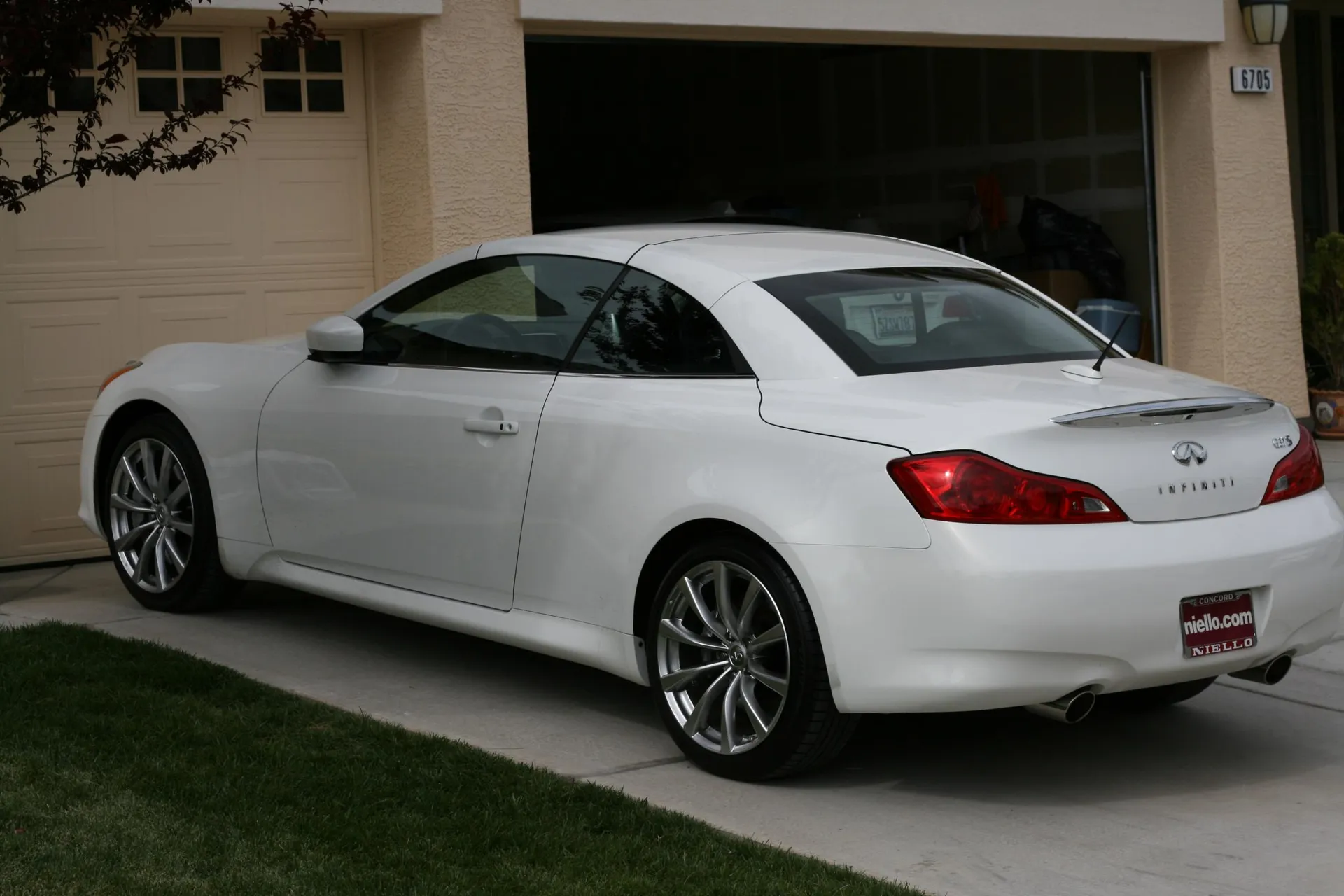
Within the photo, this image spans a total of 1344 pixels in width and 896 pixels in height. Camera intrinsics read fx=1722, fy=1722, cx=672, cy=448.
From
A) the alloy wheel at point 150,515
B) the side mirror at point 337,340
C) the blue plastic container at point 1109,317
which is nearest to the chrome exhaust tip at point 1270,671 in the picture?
the side mirror at point 337,340

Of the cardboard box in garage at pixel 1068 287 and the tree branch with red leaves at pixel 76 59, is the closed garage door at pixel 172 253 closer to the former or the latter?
the tree branch with red leaves at pixel 76 59

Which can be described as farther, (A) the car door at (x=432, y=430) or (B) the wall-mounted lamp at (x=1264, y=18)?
(B) the wall-mounted lamp at (x=1264, y=18)

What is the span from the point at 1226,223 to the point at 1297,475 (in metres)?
7.53

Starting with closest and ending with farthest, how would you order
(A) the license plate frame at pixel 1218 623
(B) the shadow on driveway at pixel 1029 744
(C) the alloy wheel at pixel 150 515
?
(A) the license plate frame at pixel 1218 623 < (B) the shadow on driveway at pixel 1029 744 < (C) the alloy wheel at pixel 150 515

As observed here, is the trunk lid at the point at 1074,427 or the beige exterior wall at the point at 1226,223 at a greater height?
the beige exterior wall at the point at 1226,223

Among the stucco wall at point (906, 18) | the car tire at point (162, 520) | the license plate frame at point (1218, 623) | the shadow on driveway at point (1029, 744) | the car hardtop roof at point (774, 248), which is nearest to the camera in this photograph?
the license plate frame at point (1218, 623)

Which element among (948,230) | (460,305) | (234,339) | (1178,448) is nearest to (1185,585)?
(1178,448)

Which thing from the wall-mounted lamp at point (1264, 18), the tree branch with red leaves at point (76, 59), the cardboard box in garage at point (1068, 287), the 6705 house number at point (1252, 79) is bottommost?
the cardboard box in garage at point (1068, 287)

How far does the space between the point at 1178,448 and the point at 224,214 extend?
18.5 feet

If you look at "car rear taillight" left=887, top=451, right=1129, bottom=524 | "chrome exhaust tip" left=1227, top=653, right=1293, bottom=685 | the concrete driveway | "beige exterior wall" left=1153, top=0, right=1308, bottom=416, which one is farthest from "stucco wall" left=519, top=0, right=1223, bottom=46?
"chrome exhaust tip" left=1227, top=653, right=1293, bottom=685

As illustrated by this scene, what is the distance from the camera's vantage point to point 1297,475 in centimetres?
488

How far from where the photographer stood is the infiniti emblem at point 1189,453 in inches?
179

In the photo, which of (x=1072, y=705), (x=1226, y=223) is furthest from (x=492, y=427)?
(x=1226, y=223)

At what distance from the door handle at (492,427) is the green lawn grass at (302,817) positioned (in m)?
0.98
